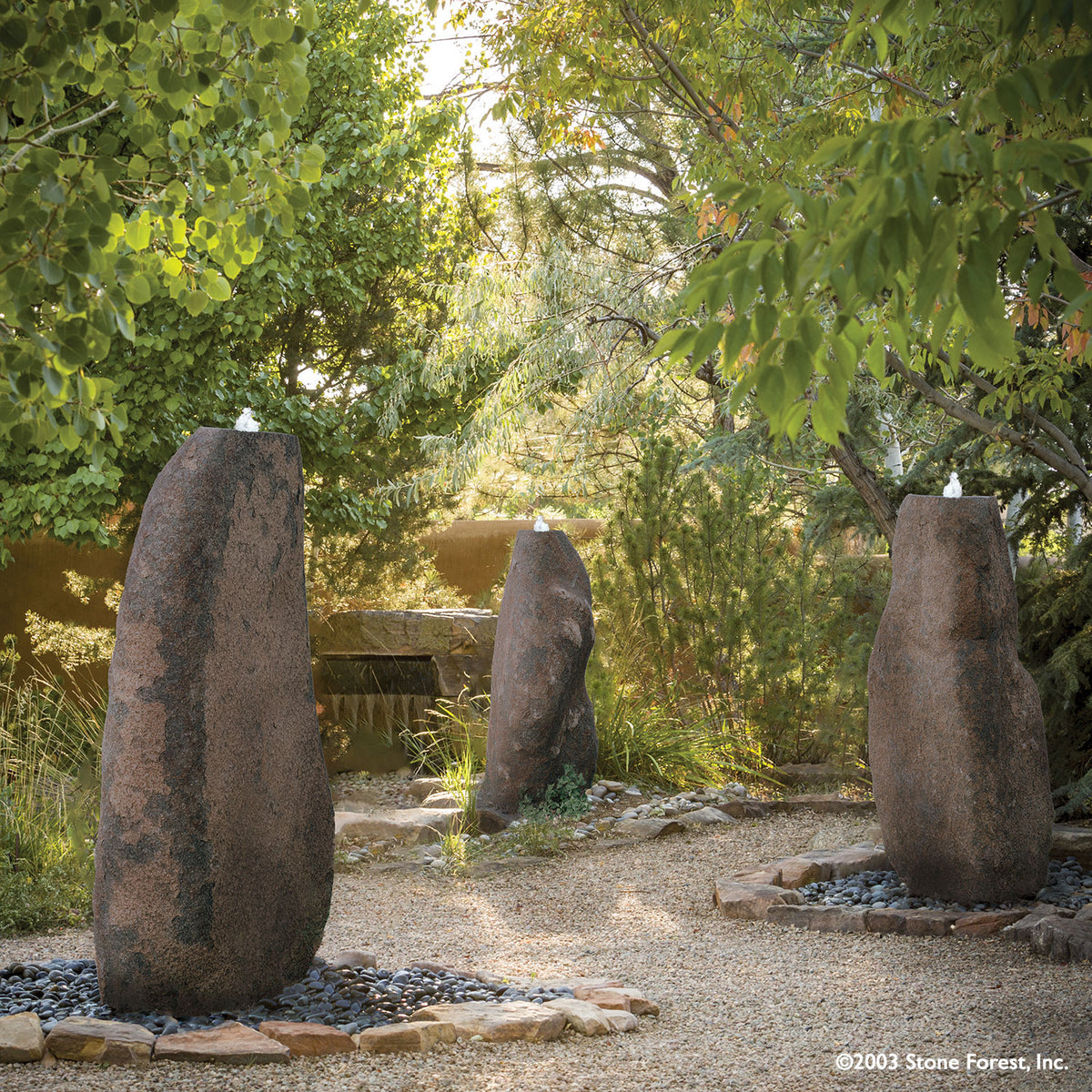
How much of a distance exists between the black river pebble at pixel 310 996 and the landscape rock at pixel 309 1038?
92 millimetres

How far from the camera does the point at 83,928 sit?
4.47m

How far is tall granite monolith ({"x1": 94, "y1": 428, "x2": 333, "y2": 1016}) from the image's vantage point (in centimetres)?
295

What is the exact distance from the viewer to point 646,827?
607 centimetres

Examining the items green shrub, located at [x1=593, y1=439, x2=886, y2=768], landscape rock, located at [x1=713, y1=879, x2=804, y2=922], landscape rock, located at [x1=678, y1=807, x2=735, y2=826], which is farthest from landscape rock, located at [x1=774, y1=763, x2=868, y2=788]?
landscape rock, located at [x1=713, y1=879, x2=804, y2=922]

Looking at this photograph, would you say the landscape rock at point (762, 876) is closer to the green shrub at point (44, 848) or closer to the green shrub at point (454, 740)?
the green shrub at point (454, 740)

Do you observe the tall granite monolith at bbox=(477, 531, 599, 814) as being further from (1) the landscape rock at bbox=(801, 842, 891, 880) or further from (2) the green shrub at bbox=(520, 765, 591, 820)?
(1) the landscape rock at bbox=(801, 842, 891, 880)

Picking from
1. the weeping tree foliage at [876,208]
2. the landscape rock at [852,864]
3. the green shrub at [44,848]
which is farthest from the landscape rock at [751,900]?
the green shrub at [44,848]

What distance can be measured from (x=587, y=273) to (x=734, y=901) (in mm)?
5231

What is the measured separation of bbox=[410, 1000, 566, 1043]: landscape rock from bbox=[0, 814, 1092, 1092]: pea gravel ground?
0.13ft

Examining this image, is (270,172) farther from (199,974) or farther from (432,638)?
(432,638)

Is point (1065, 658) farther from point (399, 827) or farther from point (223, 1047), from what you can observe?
point (223, 1047)

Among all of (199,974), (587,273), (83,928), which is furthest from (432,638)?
(199,974)

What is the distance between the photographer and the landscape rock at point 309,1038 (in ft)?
9.22

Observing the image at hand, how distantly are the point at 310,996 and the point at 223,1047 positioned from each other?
48 cm
